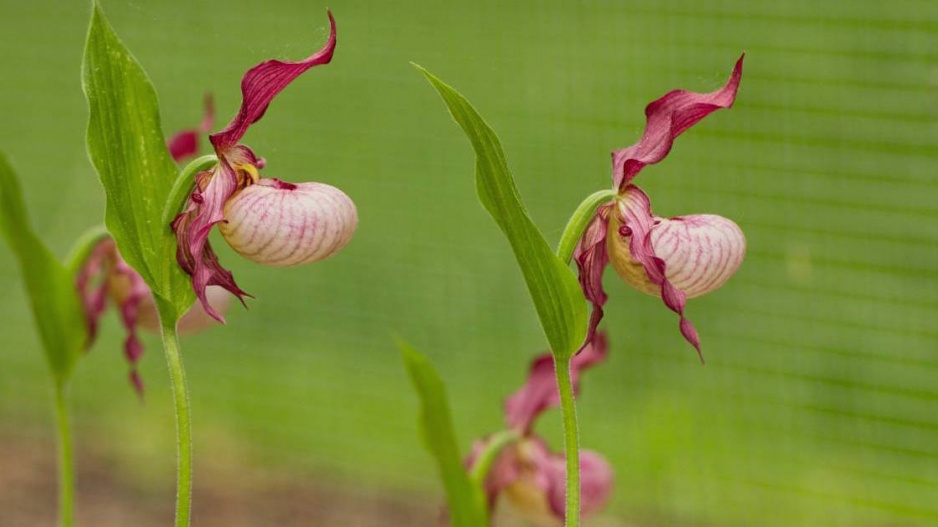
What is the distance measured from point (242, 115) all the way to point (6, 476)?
2254mm

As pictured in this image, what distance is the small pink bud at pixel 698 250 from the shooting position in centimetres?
67

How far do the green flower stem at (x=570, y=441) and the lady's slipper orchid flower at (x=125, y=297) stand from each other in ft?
1.21

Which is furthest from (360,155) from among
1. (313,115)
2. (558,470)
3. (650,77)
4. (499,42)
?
(558,470)

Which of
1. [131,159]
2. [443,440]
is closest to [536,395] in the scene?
[443,440]

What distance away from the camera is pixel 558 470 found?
1.06m

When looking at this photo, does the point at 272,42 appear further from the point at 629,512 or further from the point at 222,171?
the point at 222,171

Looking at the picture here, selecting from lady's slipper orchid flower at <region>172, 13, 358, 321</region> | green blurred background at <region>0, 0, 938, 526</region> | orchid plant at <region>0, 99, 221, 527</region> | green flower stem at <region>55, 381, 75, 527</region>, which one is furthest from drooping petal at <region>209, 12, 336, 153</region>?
green blurred background at <region>0, 0, 938, 526</region>

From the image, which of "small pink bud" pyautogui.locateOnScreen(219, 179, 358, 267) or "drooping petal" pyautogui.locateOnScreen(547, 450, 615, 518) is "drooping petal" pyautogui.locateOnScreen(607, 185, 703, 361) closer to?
"small pink bud" pyautogui.locateOnScreen(219, 179, 358, 267)

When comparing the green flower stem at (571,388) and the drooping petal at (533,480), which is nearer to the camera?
the green flower stem at (571,388)

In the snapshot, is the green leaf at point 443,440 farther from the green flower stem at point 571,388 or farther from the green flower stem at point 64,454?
the green flower stem at point 64,454

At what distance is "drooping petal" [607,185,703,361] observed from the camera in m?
0.68

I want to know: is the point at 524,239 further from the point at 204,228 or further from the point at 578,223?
the point at 204,228

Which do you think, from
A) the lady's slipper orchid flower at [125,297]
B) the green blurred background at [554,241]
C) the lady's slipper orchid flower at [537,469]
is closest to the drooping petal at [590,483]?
the lady's slipper orchid flower at [537,469]

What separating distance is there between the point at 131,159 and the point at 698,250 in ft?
1.06
